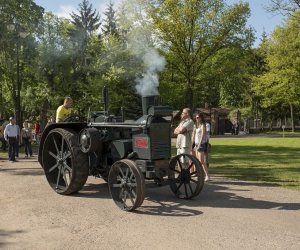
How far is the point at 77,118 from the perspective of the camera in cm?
909

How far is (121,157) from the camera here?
8.10 meters

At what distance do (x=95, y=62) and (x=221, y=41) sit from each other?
12038 millimetres

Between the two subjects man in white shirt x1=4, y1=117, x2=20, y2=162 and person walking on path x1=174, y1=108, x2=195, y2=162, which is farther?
man in white shirt x1=4, y1=117, x2=20, y2=162

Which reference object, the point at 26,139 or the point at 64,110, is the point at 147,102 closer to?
the point at 64,110

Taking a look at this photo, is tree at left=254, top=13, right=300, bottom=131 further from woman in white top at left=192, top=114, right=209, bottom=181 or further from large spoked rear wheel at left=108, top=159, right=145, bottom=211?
large spoked rear wheel at left=108, top=159, right=145, bottom=211

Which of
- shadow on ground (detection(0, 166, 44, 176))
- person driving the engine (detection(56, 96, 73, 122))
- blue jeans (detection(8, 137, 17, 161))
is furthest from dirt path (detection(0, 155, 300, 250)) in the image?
blue jeans (detection(8, 137, 17, 161))

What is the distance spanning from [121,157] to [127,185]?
0.95 metres

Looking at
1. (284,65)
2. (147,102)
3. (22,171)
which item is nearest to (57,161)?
(147,102)

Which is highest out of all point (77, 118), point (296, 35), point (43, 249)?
point (296, 35)

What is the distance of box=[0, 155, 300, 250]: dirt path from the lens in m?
5.47

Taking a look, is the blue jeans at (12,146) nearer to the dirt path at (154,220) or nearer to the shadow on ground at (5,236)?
the dirt path at (154,220)

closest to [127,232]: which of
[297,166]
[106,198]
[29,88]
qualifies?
[106,198]

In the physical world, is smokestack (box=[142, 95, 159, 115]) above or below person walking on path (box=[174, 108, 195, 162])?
above

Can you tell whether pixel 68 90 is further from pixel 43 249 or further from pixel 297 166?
pixel 43 249
